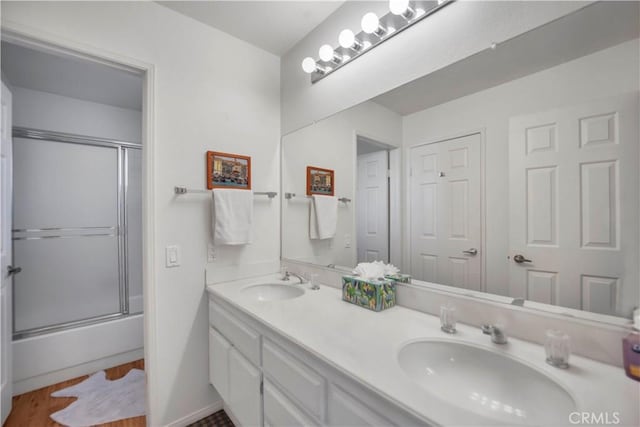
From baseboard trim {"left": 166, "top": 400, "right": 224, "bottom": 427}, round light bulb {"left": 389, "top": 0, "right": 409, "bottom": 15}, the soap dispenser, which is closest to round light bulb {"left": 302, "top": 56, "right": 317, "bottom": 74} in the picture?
round light bulb {"left": 389, "top": 0, "right": 409, "bottom": 15}

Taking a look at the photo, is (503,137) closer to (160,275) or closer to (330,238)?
(330,238)

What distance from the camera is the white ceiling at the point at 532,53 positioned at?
790mm

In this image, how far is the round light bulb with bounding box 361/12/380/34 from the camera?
1.30 meters

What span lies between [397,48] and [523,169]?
32.0 inches

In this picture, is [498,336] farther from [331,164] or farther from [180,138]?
[180,138]

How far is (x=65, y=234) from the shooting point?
7.68 ft

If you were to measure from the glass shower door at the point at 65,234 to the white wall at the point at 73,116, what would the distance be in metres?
0.13

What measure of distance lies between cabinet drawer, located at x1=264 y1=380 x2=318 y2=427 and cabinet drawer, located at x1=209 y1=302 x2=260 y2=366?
131mm

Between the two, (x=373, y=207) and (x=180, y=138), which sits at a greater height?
(x=180, y=138)

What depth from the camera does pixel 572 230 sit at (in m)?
0.85

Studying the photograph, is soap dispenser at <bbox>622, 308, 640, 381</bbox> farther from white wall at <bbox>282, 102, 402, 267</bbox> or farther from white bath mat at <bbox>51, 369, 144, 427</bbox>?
white bath mat at <bbox>51, 369, 144, 427</bbox>

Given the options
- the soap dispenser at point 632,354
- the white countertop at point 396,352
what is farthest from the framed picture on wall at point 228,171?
the soap dispenser at point 632,354

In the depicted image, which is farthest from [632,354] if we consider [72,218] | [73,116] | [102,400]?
[73,116]

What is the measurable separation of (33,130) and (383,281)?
2.91 metres
